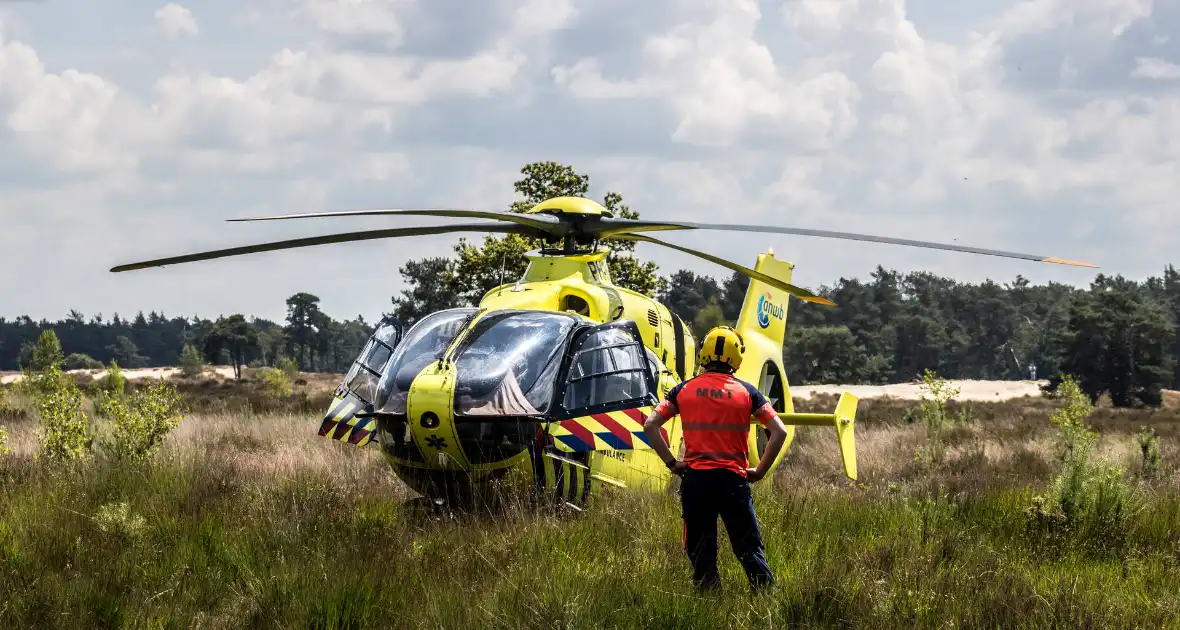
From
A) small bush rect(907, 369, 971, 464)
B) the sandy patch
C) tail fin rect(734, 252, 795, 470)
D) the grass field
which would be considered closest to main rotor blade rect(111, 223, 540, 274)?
the grass field

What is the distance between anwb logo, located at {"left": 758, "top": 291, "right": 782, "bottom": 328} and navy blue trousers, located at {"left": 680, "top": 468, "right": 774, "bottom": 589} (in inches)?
263

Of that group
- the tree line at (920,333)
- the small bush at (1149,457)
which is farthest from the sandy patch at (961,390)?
the small bush at (1149,457)

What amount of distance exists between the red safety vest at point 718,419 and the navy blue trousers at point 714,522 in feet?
0.27

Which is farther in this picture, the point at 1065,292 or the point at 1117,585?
the point at 1065,292

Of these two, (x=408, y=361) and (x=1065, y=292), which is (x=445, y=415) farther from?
(x=1065, y=292)

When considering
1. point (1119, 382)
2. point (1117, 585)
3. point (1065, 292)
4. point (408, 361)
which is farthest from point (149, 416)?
point (1065, 292)

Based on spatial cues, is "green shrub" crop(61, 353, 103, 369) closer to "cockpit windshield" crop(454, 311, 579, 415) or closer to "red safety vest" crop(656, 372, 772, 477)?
"cockpit windshield" crop(454, 311, 579, 415)

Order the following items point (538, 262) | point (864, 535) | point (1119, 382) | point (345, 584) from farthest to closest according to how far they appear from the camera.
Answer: point (1119, 382) < point (538, 262) < point (864, 535) < point (345, 584)

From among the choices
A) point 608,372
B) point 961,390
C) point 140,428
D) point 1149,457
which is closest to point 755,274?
point 608,372

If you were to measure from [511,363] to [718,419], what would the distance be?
95.8 inches

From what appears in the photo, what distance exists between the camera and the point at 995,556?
729cm

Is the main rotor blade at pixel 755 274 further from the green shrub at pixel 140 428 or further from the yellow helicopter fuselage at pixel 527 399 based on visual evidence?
the green shrub at pixel 140 428

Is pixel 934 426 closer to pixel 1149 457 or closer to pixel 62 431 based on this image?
pixel 1149 457

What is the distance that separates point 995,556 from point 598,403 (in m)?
3.03
